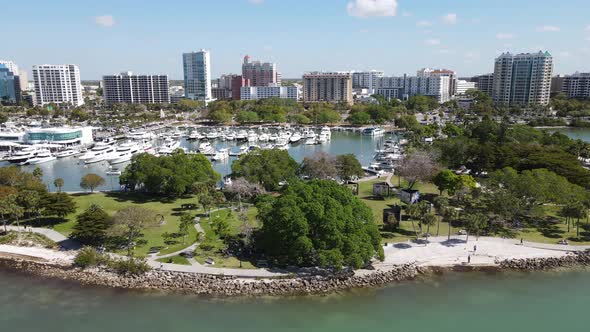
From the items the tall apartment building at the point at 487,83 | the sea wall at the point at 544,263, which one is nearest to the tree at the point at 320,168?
the sea wall at the point at 544,263

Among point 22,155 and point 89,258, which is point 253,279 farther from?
point 22,155

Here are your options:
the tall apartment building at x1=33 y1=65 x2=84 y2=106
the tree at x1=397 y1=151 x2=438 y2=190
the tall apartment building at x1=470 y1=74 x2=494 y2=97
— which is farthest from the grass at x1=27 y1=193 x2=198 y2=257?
the tall apartment building at x1=470 y1=74 x2=494 y2=97

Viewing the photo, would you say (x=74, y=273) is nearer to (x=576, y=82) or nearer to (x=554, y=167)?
(x=554, y=167)

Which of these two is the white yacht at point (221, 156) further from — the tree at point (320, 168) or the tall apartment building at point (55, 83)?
the tall apartment building at point (55, 83)

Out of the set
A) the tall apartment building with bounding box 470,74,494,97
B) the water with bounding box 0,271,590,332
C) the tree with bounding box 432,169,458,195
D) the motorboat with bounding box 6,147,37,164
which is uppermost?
the tall apartment building with bounding box 470,74,494,97

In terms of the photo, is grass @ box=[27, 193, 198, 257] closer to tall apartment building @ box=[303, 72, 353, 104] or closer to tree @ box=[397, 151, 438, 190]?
tree @ box=[397, 151, 438, 190]

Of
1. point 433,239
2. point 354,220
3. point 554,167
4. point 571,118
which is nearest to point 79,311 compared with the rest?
point 354,220

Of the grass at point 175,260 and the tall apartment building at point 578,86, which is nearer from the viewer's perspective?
the grass at point 175,260
